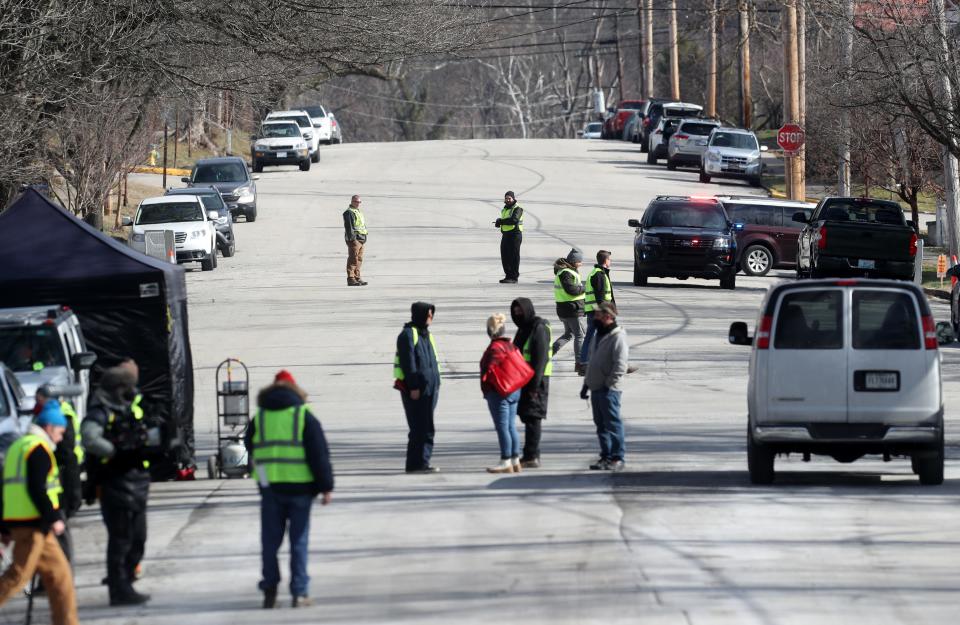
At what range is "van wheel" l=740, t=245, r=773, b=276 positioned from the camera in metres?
35.3

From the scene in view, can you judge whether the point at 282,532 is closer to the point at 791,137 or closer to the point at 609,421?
the point at 609,421

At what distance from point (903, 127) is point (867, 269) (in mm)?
9008

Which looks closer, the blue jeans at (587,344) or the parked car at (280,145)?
the blue jeans at (587,344)

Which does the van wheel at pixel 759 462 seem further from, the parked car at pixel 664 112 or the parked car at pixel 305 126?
the parked car at pixel 664 112

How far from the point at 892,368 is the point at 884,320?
0.41 metres

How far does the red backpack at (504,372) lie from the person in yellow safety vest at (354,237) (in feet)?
50.4

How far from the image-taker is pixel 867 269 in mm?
30359

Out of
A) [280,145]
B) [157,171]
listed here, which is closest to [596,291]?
[280,145]

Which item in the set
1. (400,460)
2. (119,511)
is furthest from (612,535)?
(400,460)

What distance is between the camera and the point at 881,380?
1346 centimetres

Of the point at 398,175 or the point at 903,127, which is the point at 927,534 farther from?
the point at 398,175

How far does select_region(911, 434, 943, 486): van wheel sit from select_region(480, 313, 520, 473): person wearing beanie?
3.63 meters

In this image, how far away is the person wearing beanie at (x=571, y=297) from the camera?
2170 cm

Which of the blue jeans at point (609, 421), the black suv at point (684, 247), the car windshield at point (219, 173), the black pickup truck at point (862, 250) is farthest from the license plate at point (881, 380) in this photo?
the car windshield at point (219, 173)
